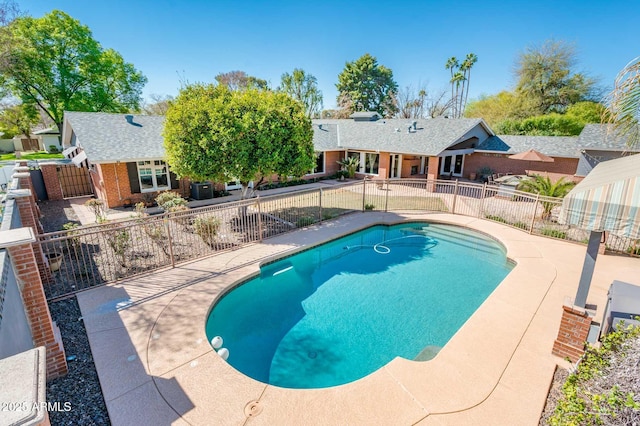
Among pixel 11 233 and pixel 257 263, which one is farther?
pixel 257 263

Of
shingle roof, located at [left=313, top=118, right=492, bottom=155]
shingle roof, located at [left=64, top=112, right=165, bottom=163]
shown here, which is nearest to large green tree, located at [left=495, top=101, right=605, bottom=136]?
shingle roof, located at [left=313, top=118, right=492, bottom=155]

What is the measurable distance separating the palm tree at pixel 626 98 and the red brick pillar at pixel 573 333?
3.68 meters

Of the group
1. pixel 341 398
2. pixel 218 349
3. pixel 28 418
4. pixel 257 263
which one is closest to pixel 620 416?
pixel 341 398

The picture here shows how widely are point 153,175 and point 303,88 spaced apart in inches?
1292

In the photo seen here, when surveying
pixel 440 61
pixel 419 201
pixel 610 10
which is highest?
pixel 440 61

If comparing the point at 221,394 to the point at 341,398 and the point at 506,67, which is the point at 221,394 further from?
the point at 506,67

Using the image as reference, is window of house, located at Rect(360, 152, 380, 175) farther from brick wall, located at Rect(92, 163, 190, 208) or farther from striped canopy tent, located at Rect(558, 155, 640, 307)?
striped canopy tent, located at Rect(558, 155, 640, 307)

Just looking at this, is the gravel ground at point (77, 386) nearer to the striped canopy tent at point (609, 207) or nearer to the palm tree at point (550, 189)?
the striped canopy tent at point (609, 207)

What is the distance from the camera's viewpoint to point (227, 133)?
10.5 metres

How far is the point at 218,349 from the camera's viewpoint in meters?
5.81

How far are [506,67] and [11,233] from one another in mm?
41320

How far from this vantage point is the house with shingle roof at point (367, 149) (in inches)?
566

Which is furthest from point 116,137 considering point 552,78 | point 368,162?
point 552,78

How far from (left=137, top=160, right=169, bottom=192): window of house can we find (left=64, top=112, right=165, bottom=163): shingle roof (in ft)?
2.40
